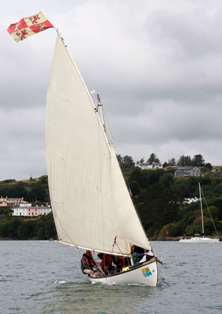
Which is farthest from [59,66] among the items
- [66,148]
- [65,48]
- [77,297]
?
[77,297]

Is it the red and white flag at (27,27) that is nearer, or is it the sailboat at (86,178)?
the sailboat at (86,178)

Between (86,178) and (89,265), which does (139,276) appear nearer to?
(89,265)

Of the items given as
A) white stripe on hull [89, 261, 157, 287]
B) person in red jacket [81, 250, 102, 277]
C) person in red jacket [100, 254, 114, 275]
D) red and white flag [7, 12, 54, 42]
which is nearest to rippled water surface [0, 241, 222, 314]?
white stripe on hull [89, 261, 157, 287]

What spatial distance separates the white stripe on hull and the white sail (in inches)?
40.0

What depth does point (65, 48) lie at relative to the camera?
4625 cm

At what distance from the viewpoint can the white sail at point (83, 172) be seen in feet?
151

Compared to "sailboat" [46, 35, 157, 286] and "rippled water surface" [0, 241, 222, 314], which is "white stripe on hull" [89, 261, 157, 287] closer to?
"sailboat" [46, 35, 157, 286]

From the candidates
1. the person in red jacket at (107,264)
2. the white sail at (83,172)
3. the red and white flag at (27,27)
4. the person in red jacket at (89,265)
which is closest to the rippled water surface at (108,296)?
the person in red jacket at (89,265)

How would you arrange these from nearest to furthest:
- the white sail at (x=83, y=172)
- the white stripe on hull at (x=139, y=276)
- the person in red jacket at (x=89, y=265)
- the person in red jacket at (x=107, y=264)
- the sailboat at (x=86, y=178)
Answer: the white stripe on hull at (x=139, y=276) → the sailboat at (x=86, y=178) → the white sail at (x=83, y=172) → the person in red jacket at (x=107, y=264) → the person in red jacket at (x=89, y=265)

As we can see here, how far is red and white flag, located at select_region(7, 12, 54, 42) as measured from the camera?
46.9 meters

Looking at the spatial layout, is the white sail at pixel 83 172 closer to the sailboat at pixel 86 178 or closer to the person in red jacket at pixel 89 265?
the sailboat at pixel 86 178

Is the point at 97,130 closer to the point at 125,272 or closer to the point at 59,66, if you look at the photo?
the point at 59,66

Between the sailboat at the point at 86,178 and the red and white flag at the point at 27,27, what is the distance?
1.26m

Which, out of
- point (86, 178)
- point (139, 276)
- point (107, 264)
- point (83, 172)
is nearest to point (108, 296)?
point (139, 276)
